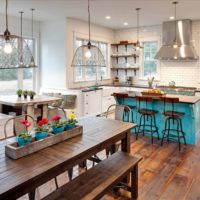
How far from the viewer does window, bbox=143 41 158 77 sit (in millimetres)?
7867

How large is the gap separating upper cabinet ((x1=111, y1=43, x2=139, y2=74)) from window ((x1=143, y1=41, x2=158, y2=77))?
0.97ft

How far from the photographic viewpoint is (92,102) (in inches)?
271

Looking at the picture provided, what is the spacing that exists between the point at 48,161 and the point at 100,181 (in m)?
0.70

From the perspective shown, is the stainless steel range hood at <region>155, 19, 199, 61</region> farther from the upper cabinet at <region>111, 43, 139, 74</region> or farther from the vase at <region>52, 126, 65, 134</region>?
the vase at <region>52, 126, 65, 134</region>

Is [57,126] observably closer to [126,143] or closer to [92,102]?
[126,143]

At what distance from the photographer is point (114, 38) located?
862 cm

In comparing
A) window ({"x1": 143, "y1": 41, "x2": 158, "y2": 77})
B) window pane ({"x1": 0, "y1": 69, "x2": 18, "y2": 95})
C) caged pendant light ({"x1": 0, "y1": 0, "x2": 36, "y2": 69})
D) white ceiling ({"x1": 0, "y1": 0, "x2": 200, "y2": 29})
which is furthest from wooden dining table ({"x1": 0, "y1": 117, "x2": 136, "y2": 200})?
window ({"x1": 143, "y1": 41, "x2": 158, "y2": 77})

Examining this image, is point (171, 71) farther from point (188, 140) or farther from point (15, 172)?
point (15, 172)

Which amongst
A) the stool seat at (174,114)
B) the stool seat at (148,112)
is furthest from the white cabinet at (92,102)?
the stool seat at (174,114)

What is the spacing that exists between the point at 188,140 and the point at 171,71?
3092 millimetres

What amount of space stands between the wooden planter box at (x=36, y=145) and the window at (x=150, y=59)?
589 cm

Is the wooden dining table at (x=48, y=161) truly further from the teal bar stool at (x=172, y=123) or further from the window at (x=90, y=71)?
the window at (x=90, y=71)

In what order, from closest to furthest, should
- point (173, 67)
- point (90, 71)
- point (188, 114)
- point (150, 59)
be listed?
point (188, 114)
point (173, 67)
point (90, 71)
point (150, 59)

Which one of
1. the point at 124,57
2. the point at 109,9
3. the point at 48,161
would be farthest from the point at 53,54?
the point at 48,161
